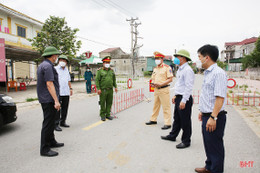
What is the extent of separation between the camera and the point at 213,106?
236cm

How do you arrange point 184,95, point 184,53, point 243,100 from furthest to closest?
1. point 243,100
2. point 184,53
3. point 184,95

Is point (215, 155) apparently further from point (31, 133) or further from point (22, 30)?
point (22, 30)

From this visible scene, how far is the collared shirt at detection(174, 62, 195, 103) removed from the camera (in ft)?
11.1

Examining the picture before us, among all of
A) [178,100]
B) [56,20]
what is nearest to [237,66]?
[56,20]

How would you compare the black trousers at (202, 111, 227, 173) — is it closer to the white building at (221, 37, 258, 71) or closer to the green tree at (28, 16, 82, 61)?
the green tree at (28, 16, 82, 61)

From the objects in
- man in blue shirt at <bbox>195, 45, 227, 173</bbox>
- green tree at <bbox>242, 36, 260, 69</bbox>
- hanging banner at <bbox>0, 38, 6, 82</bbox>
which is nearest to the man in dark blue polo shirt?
man in blue shirt at <bbox>195, 45, 227, 173</bbox>

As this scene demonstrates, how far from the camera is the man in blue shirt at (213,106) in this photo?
7.34 feet

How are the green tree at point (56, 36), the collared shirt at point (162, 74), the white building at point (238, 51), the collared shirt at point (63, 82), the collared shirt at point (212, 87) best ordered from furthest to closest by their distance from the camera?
the white building at point (238, 51)
the green tree at point (56, 36)
the collared shirt at point (63, 82)
the collared shirt at point (162, 74)
the collared shirt at point (212, 87)

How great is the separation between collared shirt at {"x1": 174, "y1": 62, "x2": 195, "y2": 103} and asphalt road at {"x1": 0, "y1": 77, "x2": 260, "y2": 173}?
1.11 meters

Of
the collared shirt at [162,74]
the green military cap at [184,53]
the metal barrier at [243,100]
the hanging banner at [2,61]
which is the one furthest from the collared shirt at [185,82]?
the hanging banner at [2,61]

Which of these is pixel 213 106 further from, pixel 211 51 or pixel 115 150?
pixel 115 150

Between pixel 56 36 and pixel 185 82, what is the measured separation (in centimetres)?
1186

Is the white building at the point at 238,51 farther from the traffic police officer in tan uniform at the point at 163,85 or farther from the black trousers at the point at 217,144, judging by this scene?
the black trousers at the point at 217,144

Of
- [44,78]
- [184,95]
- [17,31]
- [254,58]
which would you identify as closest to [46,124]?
[44,78]
